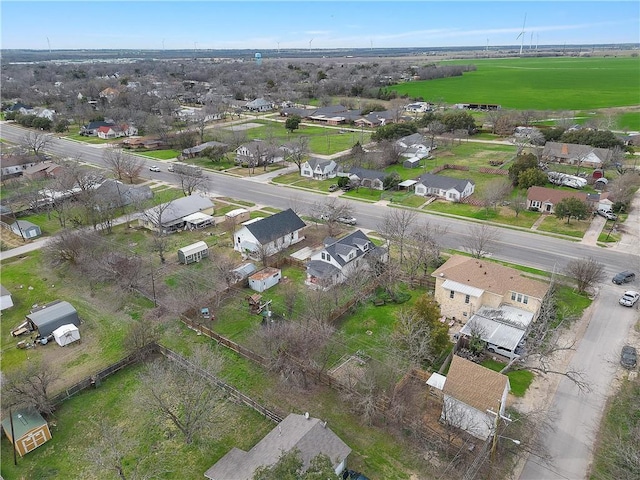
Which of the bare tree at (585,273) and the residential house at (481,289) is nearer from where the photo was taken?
the residential house at (481,289)

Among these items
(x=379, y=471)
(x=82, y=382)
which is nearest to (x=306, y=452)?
(x=379, y=471)

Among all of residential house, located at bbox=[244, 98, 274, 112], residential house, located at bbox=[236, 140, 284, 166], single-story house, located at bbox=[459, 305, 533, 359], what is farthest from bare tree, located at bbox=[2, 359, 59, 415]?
residential house, located at bbox=[244, 98, 274, 112]

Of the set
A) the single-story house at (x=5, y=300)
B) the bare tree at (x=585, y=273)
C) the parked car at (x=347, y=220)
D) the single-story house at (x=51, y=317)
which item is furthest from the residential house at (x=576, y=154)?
the single-story house at (x=5, y=300)

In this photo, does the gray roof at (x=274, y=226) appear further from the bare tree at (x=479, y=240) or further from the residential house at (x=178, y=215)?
the bare tree at (x=479, y=240)

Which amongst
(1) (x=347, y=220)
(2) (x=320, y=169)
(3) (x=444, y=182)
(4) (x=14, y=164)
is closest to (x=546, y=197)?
(3) (x=444, y=182)

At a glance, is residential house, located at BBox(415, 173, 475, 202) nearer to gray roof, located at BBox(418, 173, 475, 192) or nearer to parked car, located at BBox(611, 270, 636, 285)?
gray roof, located at BBox(418, 173, 475, 192)

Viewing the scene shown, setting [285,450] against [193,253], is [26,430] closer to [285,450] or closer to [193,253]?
[285,450]

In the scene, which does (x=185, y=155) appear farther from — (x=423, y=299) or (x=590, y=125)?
Result: (x=590, y=125)
